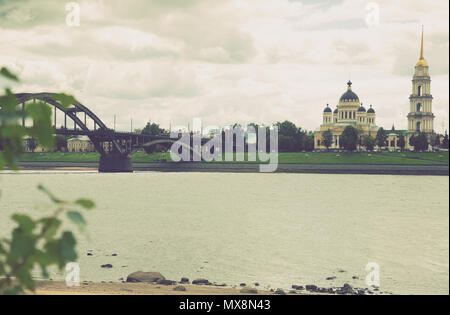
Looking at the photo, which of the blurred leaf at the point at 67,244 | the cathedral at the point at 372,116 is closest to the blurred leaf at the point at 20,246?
the blurred leaf at the point at 67,244

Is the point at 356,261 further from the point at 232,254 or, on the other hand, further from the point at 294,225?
the point at 294,225

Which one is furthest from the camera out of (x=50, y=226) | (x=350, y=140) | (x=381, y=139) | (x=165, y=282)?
(x=381, y=139)

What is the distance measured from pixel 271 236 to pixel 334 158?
67.7 meters

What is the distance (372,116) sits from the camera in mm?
161750

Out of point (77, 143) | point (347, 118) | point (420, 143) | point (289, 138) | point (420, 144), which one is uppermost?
point (347, 118)

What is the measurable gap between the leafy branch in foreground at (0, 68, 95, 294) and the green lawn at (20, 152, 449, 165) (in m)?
84.8

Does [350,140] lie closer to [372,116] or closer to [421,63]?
[421,63]

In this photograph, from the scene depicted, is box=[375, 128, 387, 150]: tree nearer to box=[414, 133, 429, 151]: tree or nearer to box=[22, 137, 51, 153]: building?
box=[414, 133, 429, 151]: tree

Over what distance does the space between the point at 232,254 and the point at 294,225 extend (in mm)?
10626

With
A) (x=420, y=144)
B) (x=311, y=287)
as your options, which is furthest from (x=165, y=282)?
(x=420, y=144)

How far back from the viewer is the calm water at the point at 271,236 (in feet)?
63.9

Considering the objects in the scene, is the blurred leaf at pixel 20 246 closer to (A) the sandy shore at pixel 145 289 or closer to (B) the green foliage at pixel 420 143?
(A) the sandy shore at pixel 145 289

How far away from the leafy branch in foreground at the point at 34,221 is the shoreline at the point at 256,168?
80.9 meters

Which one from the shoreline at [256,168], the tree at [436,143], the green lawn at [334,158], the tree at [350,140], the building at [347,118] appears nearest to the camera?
the shoreline at [256,168]
